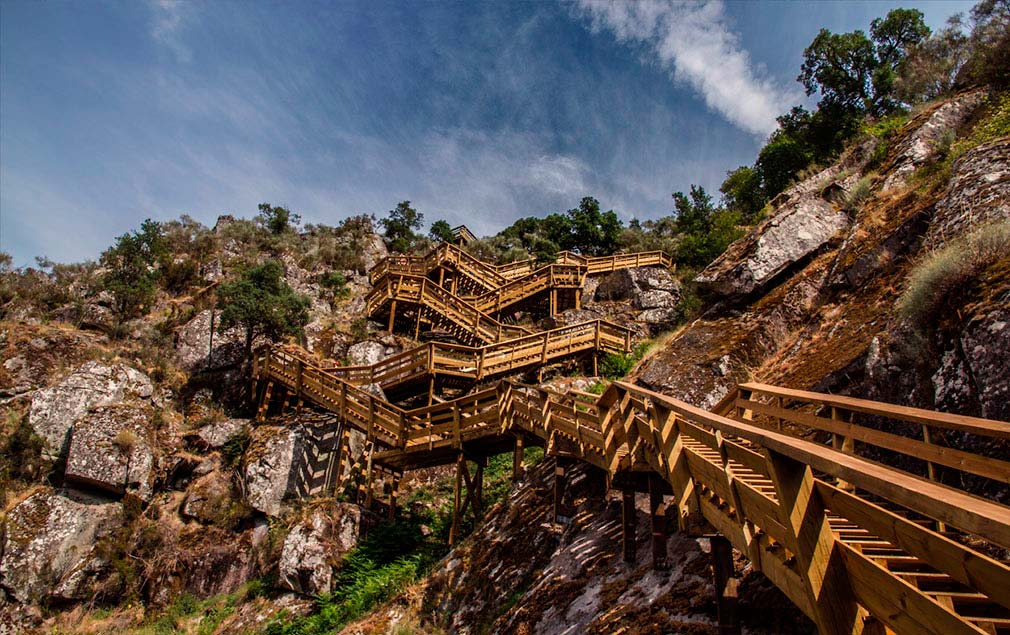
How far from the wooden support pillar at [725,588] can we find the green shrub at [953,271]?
4.15 meters

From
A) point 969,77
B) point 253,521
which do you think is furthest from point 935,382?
point 253,521

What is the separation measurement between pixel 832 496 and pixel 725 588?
2.66 m

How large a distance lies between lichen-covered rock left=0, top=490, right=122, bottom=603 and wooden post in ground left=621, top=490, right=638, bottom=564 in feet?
57.5

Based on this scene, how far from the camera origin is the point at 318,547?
49.0 feet

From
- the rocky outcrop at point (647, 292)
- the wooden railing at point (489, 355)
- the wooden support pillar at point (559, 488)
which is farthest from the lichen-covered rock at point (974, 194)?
the rocky outcrop at point (647, 292)

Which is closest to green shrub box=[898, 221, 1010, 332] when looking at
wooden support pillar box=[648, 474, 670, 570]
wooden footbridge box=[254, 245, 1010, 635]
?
wooden footbridge box=[254, 245, 1010, 635]

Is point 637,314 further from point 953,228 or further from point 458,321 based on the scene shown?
point 953,228

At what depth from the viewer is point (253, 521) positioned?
18.0 meters

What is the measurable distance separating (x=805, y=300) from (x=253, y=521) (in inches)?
694

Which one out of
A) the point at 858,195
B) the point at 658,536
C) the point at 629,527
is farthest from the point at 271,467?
the point at 858,195

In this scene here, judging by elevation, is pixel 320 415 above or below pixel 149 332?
below

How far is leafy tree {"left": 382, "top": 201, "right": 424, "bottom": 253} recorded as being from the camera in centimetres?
5050

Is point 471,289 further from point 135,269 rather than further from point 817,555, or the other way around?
point 817,555

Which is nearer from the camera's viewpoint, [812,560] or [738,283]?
[812,560]
